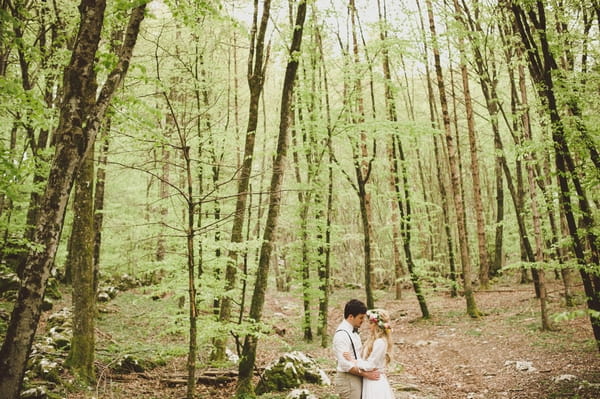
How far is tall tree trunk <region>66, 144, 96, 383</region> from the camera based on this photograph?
767 centimetres

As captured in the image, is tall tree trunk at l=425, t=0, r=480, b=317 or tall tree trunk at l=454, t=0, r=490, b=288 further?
tall tree trunk at l=454, t=0, r=490, b=288

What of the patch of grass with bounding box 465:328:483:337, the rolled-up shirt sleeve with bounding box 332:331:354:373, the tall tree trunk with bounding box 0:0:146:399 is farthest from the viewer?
the patch of grass with bounding box 465:328:483:337

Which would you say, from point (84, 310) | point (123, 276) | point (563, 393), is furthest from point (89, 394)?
point (123, 276)

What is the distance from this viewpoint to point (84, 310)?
306 inches

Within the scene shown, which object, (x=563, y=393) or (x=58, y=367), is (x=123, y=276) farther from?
(x=563, y=393)

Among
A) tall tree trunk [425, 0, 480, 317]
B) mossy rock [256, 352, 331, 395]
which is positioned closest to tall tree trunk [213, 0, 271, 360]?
mossy rock [256, 352, 331, 395]

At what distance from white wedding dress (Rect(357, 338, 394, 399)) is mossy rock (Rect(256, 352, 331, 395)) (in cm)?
371

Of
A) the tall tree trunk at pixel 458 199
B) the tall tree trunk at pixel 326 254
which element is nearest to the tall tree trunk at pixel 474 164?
the tall tree trunk at pixel 458 199

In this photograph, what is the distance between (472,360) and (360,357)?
21.9 feet

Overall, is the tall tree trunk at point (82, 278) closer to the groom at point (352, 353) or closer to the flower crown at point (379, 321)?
the groom at point (352, 353)

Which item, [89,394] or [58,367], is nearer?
[89,394]

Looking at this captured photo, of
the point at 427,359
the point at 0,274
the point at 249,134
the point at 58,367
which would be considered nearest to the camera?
the point at 58,367

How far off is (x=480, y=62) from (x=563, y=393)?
907 cm

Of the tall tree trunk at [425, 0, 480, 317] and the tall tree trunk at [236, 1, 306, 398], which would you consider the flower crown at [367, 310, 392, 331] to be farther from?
the tall tree trunk at [425, 0, 480, 317]
